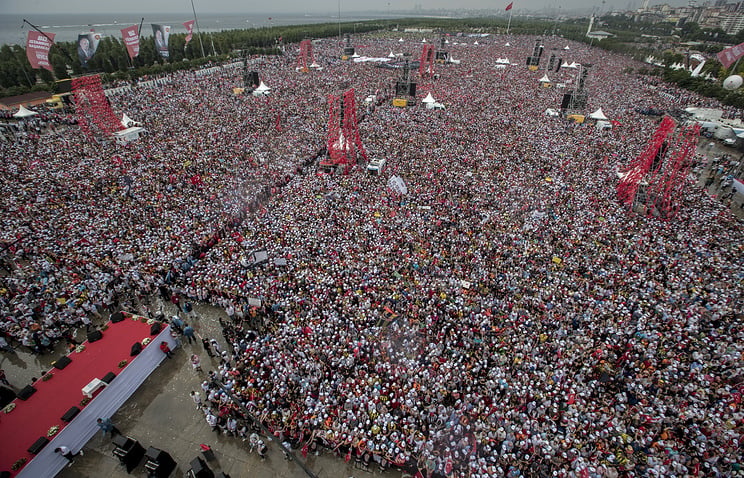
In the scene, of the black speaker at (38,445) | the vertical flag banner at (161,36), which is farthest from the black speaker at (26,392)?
the vertical flag banner at (161,36)

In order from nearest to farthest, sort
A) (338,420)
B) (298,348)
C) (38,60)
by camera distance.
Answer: (338,420) → (298,348) → (38,60)

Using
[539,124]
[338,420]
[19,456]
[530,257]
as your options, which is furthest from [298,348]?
[539,124]

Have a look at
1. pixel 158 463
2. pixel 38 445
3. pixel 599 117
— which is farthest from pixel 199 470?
pixel 599 117

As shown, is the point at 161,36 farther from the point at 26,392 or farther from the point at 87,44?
the point at 26,392

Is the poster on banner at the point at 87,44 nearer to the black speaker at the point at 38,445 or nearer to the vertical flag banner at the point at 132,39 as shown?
the vertical flag banner at the point at 132,39

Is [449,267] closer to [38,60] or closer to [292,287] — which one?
[292,287]

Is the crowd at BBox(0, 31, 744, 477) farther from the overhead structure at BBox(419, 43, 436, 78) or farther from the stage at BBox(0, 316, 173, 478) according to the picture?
the overhead structure at BBox(419, 43, 436, 78)
